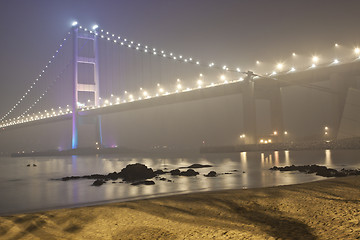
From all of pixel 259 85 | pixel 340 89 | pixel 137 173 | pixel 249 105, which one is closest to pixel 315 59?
pixel 340 89

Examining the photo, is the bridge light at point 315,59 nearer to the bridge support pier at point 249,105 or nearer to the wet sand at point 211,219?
the bridge support pier at point 249,105

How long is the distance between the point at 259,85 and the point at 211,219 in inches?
1444

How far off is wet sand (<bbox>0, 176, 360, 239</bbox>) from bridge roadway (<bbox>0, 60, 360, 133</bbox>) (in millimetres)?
30764

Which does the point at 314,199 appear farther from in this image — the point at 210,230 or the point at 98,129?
the point at 98,129

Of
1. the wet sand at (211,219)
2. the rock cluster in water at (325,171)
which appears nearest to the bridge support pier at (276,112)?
the rock cluster in water at (325,171)

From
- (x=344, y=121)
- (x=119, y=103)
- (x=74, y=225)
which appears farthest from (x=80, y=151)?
(x=74, y=225)

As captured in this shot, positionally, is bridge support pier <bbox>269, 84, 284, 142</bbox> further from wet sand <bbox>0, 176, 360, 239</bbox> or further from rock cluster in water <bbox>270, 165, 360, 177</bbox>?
wet sand <bbox>0, 176, 360, 239</bbox>

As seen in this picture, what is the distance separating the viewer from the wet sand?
404 centimetres

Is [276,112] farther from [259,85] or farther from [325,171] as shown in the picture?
[325,171]

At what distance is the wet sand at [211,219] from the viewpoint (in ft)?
13.3

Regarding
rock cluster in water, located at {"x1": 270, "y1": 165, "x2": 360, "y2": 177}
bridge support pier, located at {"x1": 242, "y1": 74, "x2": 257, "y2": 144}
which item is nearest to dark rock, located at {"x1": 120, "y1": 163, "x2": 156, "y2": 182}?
rock cluster in water, located at {"x1": 270, "y1": 165, "x2": 360, "y2": 177}

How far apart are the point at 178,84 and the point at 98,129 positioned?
16.8 metres

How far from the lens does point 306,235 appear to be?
151 inches

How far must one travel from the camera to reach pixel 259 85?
131ft
